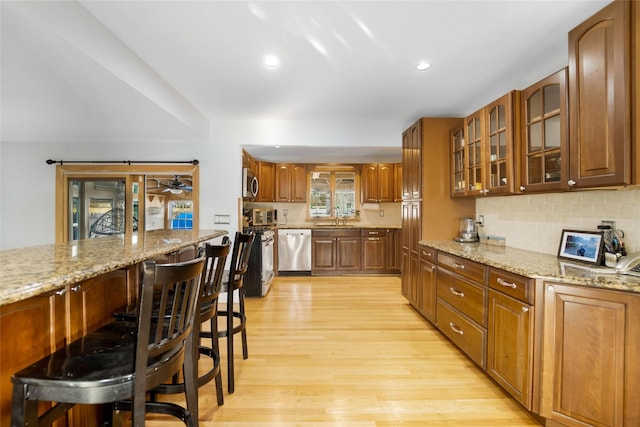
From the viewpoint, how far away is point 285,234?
547 cm

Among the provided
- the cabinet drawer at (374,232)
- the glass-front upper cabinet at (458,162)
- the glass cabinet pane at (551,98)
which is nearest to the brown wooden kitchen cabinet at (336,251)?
the cabinet drawer at (374,232)

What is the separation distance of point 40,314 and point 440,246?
282cm

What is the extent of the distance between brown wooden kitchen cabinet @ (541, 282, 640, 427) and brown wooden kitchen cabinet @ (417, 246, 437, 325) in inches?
53.4

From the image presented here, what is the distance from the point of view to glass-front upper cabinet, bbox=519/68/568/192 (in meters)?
1.91

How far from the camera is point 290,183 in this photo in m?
5.93

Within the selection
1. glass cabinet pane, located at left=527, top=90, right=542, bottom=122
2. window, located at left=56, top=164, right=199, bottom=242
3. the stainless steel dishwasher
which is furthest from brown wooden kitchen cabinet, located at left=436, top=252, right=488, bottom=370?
window, located at left=56, top=164, right=199, bottom=242

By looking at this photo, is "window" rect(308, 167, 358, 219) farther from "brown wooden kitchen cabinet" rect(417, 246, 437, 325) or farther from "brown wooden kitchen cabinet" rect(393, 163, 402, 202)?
"brown wooden kitchen cabinet" rect(417, 246, 437, 325)

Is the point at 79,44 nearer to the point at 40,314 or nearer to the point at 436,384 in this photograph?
the point at 40,314

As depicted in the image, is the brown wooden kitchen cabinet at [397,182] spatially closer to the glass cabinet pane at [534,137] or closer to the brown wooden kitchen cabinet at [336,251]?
the brown wooden kitchen cabinet at [336,251]

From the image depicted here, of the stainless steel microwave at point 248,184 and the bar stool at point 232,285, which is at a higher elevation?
the stainless steel microwave at point 248,184

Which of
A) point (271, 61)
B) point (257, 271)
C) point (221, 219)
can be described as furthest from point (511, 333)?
point (221, 219)

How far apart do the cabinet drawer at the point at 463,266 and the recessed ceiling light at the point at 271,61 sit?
2.16m

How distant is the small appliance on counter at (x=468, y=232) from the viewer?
3229 millimetres

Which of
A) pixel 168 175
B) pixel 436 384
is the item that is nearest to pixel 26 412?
pixel 436 384
